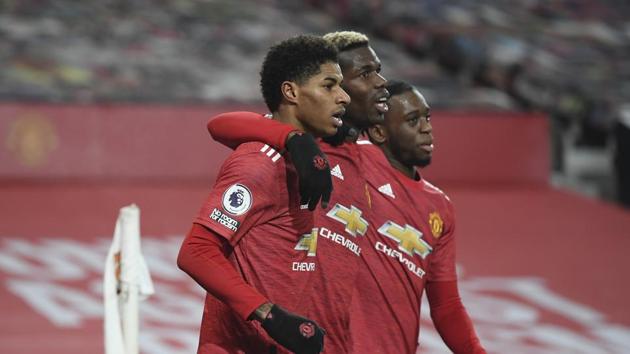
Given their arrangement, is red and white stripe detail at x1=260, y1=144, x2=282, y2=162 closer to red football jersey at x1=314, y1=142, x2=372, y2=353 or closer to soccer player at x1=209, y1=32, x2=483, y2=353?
red football jersey at x1=314, y1=142, x2=372, y2=353

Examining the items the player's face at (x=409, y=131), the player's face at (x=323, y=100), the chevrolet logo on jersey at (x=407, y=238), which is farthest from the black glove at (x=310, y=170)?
the player's face at (x=409, y=131)

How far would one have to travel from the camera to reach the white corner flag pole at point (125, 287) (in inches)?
221

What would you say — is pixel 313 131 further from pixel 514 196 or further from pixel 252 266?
pixel 514 196

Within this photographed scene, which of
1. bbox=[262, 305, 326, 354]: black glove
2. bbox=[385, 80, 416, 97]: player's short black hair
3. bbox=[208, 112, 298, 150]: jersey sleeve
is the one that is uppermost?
bbox=[385, 80, 416, 97]: player's short black hair

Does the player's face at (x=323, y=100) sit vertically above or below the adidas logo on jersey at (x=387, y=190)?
below

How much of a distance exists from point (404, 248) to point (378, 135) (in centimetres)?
60

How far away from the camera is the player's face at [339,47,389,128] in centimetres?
472

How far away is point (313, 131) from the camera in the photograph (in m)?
4.16

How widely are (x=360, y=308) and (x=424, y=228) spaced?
0.45 metres

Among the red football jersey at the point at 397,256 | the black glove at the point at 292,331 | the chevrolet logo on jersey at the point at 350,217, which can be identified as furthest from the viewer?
the red football jersey at the point at 397,256

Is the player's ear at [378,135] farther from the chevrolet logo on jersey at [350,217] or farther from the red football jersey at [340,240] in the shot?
the chevrolet logo on jersey at [350,217]

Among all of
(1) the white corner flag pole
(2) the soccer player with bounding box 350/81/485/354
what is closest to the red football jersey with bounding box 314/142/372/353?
(2) the soccer player with bounding box 350/81/485/354

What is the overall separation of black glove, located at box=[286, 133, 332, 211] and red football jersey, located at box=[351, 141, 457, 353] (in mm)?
976

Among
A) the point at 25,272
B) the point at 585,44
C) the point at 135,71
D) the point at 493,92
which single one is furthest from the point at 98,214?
the point at 585,44
